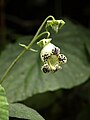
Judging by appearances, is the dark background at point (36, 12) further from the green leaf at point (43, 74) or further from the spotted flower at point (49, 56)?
the spotted flower at point (49, 56)

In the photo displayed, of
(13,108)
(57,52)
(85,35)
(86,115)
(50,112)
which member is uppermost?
(57,52)

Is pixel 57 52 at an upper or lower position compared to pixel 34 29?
upper

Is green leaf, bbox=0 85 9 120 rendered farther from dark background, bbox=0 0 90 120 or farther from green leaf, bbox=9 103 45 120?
dark background, bbox=0 0 90 120

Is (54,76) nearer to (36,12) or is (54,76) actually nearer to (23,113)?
(23,113)

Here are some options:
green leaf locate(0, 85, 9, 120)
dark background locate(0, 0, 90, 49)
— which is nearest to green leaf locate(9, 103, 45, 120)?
green leaf locate(0, 85, 9, 120)

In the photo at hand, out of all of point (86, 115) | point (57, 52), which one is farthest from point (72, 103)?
point (57, 52)

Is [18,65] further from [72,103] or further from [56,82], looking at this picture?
[72,103]

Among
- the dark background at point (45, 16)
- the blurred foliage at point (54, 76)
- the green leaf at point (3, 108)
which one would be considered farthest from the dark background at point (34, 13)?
the green leaf at point (3, 108)
